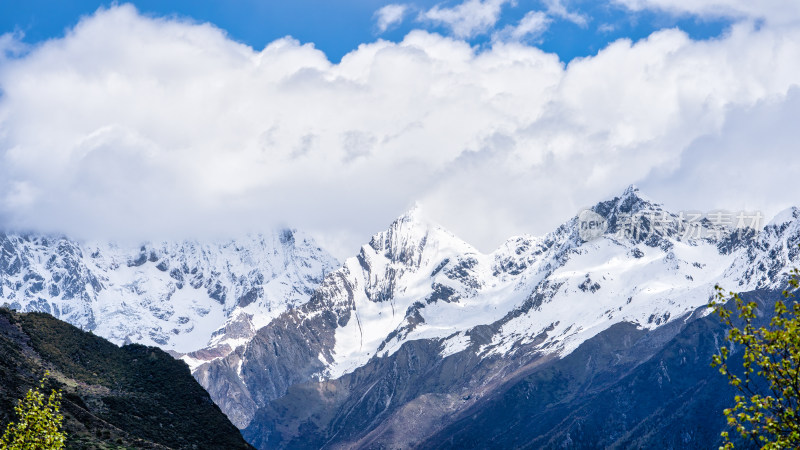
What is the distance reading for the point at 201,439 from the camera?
180000 mm

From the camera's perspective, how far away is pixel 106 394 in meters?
176

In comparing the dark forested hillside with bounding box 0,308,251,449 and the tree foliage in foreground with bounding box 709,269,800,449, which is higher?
the dark forested hillside with bounding box 0,308,251,449

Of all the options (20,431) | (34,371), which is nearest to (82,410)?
(34,371)

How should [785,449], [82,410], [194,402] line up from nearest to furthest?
[785,449] < [82,410] < [194,402]

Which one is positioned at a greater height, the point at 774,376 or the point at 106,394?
the point at 106,394

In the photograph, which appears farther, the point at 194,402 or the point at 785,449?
the point at 194,402

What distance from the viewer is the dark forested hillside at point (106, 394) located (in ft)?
475

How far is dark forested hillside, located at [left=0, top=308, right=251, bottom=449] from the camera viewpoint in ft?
475

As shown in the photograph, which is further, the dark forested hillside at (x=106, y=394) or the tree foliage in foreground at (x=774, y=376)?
the dark forested hillside at (x=106, y=394)

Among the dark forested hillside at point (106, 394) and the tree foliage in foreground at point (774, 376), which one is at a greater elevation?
the dark forested hillside at point (106, 394)

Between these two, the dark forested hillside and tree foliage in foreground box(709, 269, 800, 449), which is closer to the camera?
tree foliage in foreground box(709, 269, 800, 449)

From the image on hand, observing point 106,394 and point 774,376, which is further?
point 106,394

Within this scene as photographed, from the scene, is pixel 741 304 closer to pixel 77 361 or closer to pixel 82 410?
pixel 82 410

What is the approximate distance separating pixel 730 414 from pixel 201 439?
144334mm
